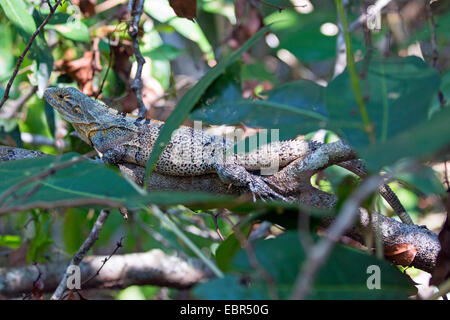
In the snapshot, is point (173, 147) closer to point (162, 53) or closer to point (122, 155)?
point (122, 155)

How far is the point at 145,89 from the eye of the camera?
4.52 meters

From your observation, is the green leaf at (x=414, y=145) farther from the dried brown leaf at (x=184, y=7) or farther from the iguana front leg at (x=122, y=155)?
the iguana front leg at (x=122, y=155)

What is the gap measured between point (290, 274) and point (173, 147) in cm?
220

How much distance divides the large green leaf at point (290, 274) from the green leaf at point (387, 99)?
0.27 m

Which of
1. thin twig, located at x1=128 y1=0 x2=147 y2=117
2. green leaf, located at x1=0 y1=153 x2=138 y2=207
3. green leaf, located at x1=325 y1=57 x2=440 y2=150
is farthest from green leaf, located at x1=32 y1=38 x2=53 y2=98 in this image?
green leaf, located at x1=325 y1=57 x2=440 y2=150

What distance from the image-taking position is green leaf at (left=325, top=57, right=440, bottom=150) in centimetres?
124

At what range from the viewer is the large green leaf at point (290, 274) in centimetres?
109

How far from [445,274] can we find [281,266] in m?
0.63

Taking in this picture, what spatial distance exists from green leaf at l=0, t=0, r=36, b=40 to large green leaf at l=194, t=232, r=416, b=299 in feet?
7.96

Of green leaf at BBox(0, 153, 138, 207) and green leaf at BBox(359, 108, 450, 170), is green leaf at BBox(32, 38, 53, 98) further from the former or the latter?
green leaf at BBox(359, 108, 450, 170)
